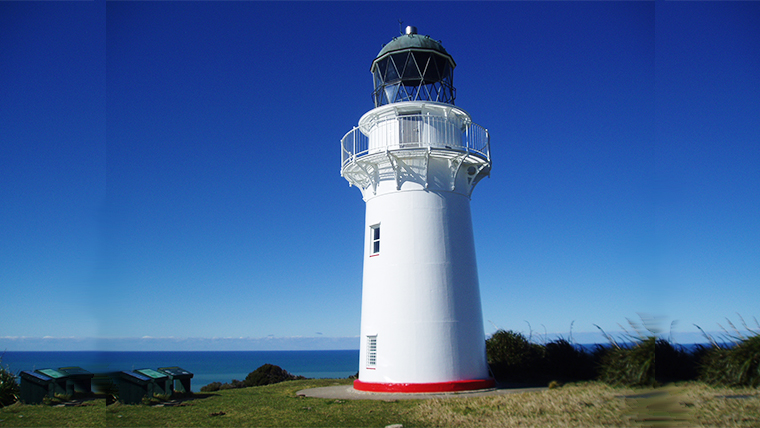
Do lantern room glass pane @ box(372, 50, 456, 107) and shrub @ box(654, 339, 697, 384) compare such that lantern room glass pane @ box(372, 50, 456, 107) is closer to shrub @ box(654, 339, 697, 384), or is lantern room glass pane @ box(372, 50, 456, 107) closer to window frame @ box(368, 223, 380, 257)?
window frame @ box(368, 223, 380, 257)

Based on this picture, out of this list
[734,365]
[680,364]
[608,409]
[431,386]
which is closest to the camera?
[734,365]

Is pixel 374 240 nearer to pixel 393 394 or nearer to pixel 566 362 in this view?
pixel 393 394

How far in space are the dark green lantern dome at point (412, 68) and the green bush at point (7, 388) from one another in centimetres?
1294

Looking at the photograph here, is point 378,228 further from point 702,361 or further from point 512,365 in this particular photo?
point 702,361

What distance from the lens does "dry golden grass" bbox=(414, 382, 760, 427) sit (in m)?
3.88

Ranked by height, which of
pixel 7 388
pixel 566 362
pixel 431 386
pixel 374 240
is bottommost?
pixel 7 388

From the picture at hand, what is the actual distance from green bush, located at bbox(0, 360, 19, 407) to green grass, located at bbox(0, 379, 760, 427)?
55cm

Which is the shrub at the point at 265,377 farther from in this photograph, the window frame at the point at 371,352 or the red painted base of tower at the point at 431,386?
the red painted base of tower at the point at 431,386

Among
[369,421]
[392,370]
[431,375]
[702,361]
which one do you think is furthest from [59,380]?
[702,361]

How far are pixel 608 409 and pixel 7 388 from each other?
13.0m

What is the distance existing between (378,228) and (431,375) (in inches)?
195

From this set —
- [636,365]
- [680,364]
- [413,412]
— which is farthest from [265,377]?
[636,365]

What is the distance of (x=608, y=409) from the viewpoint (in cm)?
805

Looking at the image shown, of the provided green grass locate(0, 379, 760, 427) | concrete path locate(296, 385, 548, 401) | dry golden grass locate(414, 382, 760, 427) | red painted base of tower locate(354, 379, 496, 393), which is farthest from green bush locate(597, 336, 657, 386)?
red painted base of tower locate(354, 379, 496, 393)
